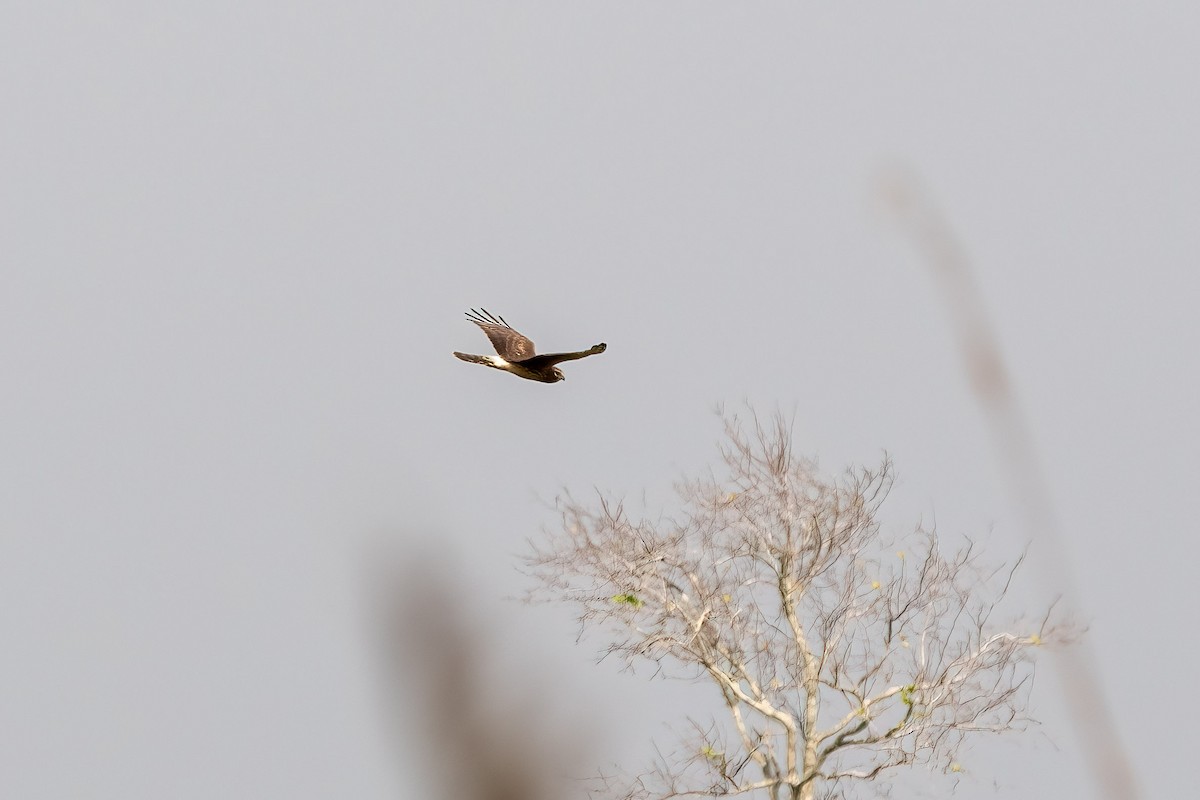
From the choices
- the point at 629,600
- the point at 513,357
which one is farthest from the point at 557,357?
the point at 629,600

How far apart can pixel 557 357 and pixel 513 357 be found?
275 cm

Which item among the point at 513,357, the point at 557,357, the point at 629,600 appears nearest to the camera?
the point at 557,357

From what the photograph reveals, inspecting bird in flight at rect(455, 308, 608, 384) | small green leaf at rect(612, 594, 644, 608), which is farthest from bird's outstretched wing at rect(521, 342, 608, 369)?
small green leaf at rect(612, 594, 644, 608)

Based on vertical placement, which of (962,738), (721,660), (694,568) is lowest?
(962,738)

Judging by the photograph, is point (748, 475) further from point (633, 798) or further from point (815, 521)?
point (633, 798)

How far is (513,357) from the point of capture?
12.8 metres

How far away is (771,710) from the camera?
15.4 m

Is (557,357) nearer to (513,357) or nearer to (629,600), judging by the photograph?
(513,357)

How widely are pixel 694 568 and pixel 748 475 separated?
1.13 m

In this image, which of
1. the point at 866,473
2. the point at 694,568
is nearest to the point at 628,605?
the point at 694,568

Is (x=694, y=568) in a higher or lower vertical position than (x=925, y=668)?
higher

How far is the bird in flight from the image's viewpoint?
1219 cm

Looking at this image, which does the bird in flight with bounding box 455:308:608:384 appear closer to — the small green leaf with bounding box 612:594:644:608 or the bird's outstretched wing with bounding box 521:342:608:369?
the bird's outstretched wing with bounding box 521:342:608:369

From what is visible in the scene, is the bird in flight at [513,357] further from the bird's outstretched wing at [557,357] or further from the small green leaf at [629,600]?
the small green leaf at [629,600]
